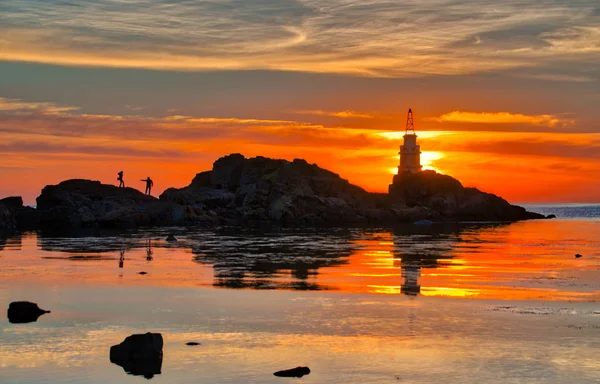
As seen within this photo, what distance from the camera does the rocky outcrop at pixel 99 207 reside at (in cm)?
10794

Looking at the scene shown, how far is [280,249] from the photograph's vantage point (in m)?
A: 64.2

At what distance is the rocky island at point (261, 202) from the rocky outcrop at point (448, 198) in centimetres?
21

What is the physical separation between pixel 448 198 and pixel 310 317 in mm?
138461

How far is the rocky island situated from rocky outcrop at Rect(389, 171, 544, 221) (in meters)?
0.21

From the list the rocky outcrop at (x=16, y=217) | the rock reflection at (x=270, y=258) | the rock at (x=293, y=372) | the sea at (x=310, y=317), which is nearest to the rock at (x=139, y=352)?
the sea at (x=310, y=317)

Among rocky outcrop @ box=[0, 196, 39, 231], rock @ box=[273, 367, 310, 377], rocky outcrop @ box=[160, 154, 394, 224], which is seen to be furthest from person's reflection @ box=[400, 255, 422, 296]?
rocky outcrop @ box=[160, 154, 394, 224]

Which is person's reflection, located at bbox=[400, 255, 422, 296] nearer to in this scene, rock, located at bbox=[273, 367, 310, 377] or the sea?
the sea

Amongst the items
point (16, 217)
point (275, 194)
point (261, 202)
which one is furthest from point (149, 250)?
point (275, 194)

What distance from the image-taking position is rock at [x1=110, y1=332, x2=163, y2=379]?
858 inches

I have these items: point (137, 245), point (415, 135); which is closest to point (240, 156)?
point (415, 135)

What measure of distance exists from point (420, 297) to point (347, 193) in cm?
12287

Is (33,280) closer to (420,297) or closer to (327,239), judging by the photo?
(420,297)

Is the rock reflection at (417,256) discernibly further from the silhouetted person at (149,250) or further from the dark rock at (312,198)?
the dark rock at (312,198)

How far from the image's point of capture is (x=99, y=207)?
374 feet
